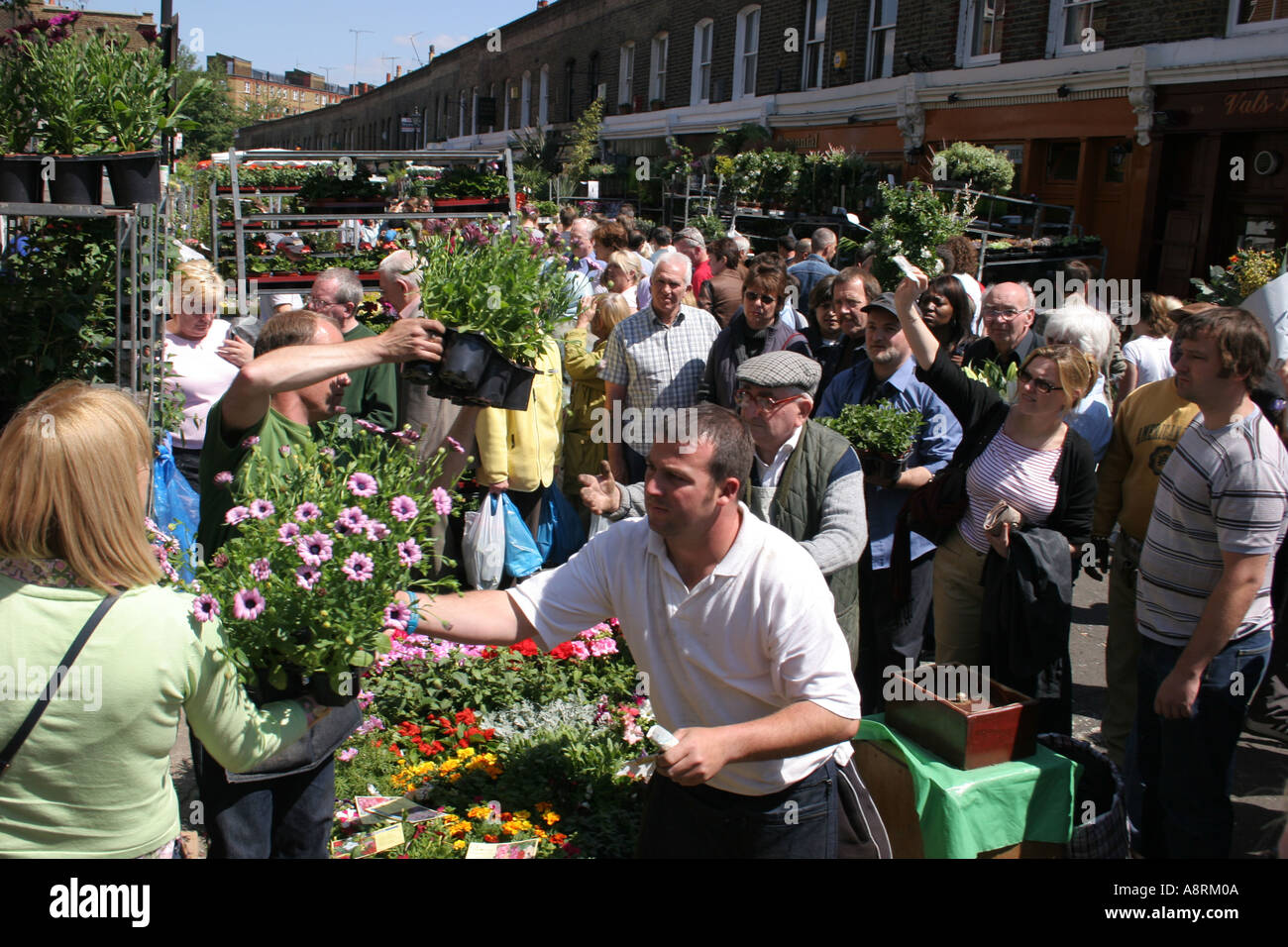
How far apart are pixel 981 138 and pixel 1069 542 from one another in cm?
1363

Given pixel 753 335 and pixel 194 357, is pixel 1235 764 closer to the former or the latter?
pixel 753 335

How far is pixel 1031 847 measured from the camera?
3395 millimetres

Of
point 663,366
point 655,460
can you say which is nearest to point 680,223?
point 663,366

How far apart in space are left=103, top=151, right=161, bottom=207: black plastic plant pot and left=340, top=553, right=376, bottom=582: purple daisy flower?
134 inches

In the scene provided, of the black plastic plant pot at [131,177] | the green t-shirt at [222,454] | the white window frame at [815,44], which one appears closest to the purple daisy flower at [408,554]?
the green t-shirt at [222,454]

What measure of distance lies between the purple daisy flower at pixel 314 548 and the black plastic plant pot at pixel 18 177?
3.36 m

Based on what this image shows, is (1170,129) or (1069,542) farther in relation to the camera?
(1170,129)

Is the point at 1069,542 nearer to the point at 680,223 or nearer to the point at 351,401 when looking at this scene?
the point at 351,401

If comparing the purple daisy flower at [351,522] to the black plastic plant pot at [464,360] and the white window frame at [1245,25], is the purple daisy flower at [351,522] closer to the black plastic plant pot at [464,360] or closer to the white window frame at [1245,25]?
the black plastic plant pot at [464,360]

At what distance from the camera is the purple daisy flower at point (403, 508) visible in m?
2.33

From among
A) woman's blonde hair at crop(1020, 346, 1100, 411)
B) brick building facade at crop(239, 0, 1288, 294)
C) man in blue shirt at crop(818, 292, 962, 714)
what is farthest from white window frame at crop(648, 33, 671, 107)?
woman's blonde hair at crop(1020, 346, 1100, 411)

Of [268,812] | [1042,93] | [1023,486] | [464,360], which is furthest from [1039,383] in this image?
[1042,93]

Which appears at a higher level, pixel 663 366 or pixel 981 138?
pixel 981 138

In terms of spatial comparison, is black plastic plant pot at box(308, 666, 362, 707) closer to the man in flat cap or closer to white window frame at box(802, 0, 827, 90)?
the man in flat cap
